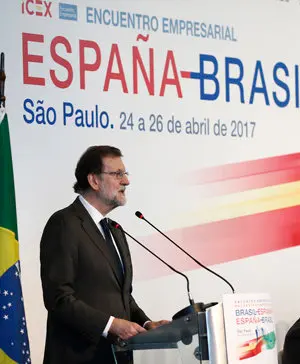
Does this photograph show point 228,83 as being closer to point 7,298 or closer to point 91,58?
point 91,58

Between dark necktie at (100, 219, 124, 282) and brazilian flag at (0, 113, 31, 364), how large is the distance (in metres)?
0.59

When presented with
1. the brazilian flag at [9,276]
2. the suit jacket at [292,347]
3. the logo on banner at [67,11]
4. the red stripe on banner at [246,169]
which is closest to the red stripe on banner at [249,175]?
the red stripe on banner at [246,169]

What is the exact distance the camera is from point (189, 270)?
6176mm

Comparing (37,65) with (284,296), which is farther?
(284,296)

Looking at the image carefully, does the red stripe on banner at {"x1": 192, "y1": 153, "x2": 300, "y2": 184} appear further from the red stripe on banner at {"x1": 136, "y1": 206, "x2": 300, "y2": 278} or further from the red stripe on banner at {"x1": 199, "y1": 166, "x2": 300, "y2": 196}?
the red stripe on banner at {"x1": 136, "y1": 206, "x2": 300, "y2": 278}

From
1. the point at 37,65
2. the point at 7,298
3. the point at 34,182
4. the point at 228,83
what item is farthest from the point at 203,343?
the point at 228,83

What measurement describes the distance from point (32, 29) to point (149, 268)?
5.83 feet

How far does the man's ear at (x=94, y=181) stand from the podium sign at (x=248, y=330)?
118 centimetres

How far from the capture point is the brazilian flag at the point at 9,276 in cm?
488

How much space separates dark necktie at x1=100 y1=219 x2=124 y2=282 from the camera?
4679 millimetres

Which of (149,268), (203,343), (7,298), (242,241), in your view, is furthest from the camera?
(242,241)

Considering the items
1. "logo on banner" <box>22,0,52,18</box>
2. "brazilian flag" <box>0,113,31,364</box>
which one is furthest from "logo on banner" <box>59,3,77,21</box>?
"brazilian flag" <box>0,113,31,364</box>

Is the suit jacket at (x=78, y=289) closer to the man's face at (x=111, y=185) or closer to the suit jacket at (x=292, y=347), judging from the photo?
the man's face at (x=111, y=185)

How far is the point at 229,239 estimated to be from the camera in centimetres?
641
